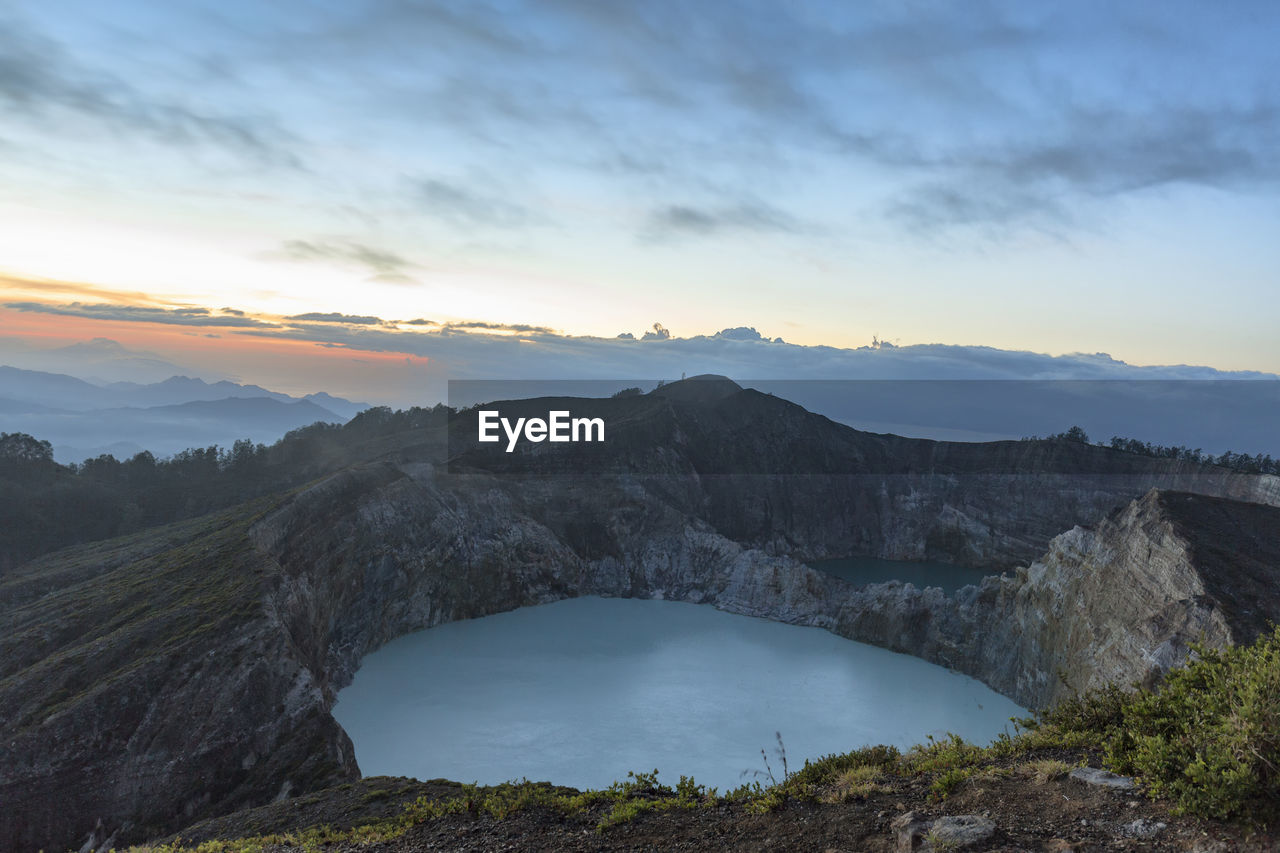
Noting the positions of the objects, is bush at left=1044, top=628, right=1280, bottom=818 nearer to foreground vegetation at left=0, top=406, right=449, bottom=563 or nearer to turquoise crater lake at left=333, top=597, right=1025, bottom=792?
turquoise crater lake at left=333, top=597, right=1025, bottom=792

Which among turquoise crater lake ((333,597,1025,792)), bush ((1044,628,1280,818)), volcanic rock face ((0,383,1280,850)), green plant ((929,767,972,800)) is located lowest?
turquoise crater lake ((333,597,1025,792))

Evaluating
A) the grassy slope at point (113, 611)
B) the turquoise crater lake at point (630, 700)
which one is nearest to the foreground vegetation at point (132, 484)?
the grassy slope at point (113, 611)

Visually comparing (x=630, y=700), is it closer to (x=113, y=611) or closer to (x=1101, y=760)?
(x=113, y=611)

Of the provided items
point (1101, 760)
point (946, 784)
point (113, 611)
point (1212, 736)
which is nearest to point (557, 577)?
point (113, 611)

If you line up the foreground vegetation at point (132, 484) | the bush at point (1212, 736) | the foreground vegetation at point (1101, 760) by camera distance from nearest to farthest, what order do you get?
the bush at point (1212, 736) < the foreground vegetation at point (1101, 760) < the foreground vegetation at point (132, 484)

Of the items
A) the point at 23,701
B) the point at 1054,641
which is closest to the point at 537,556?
the point at 23,701

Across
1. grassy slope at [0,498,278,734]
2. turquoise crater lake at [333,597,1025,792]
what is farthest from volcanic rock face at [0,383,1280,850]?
turquoise crater lake at [333,597,1025,792]

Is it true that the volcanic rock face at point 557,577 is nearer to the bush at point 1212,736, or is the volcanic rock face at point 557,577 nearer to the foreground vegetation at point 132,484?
the foreground vegetation at point 132,484
